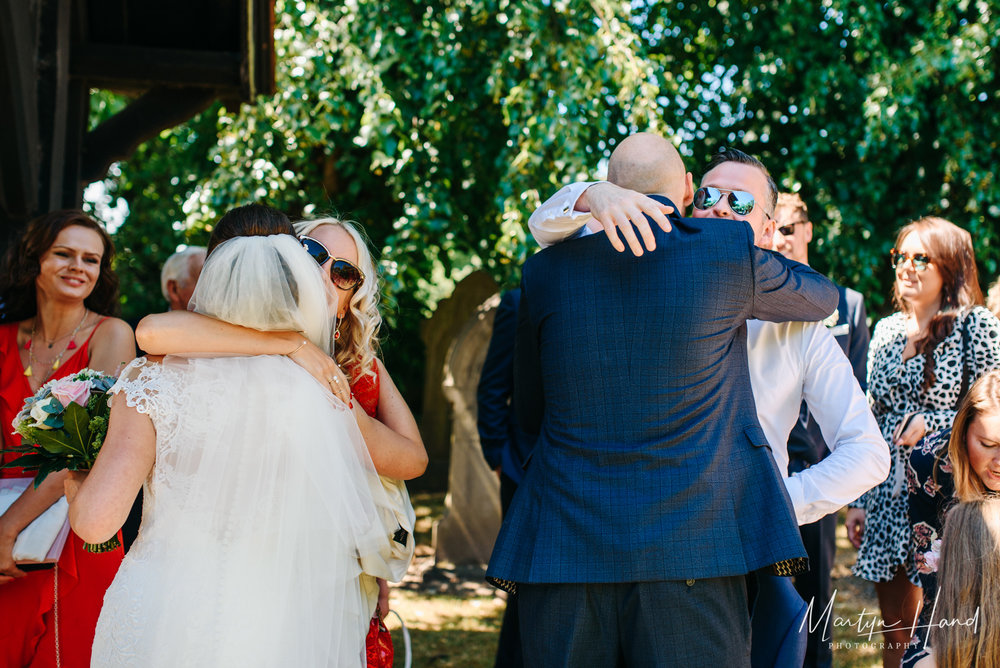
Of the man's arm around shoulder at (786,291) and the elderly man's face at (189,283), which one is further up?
the elderly man's face at (189,283)

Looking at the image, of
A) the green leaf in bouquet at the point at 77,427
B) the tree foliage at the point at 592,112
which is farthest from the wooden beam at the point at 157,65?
the green leaf in bouquet at the point at 77,427

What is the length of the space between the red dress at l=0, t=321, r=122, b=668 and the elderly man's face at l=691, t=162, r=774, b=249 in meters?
2.20

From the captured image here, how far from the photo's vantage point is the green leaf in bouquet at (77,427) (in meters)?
2.37

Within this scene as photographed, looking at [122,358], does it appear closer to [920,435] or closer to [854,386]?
[854,386]

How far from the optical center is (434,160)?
24.1 feet

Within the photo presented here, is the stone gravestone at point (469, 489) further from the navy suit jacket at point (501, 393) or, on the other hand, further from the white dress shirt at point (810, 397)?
the white dress shirt at point (810, 397)

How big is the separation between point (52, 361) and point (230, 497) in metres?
1.56

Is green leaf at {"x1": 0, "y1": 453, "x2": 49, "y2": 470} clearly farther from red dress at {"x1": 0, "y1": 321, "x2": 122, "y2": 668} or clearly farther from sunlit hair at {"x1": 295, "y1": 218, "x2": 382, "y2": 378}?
sunlit hair at {"x1": 295, "y1": 218, "x2": 382, "y2": 378}

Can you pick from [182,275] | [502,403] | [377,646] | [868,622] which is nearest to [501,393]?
[502,403]

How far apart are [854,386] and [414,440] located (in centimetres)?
126

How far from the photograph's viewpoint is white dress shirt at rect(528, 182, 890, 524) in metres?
2.30

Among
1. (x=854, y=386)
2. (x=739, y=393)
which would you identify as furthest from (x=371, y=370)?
(x=854, y=386)

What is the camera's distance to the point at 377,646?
8.18 feet

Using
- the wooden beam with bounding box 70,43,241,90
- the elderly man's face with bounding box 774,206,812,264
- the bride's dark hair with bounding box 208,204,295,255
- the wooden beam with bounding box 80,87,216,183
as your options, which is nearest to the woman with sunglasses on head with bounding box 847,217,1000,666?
the elderly man's face with bounding box 774,206,812,264
